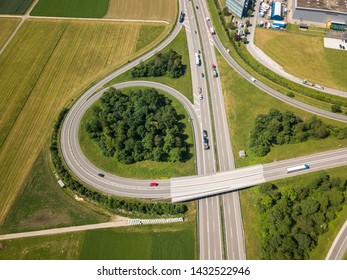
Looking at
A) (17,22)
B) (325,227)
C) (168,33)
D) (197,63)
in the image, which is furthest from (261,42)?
(17,22)

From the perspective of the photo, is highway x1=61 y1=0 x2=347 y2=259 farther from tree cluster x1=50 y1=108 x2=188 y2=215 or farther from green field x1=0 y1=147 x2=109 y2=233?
green field x1=0 y1=147 x2=109 y2=233

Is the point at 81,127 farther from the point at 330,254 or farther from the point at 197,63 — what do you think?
the point at 330,254

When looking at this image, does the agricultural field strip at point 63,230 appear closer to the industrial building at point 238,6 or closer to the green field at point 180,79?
the green field at point 180,79

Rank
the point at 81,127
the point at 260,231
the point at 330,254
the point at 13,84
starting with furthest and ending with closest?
1. the point at 13,84
2. the point at 81,127
3. the point at 260,231
4. the point at 330,254

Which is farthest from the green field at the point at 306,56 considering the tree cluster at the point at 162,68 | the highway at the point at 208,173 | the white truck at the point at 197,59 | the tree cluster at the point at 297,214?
the tree cluster at the point at 297,214

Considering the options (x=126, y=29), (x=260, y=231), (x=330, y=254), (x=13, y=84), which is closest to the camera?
(x=330, y=254)

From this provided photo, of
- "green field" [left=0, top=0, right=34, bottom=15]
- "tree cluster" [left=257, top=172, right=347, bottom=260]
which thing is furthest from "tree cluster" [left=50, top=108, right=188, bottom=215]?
"green field" [left=0, top=0, right=34, bottom=15]

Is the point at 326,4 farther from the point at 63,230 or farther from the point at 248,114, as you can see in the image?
the point at 63,230
